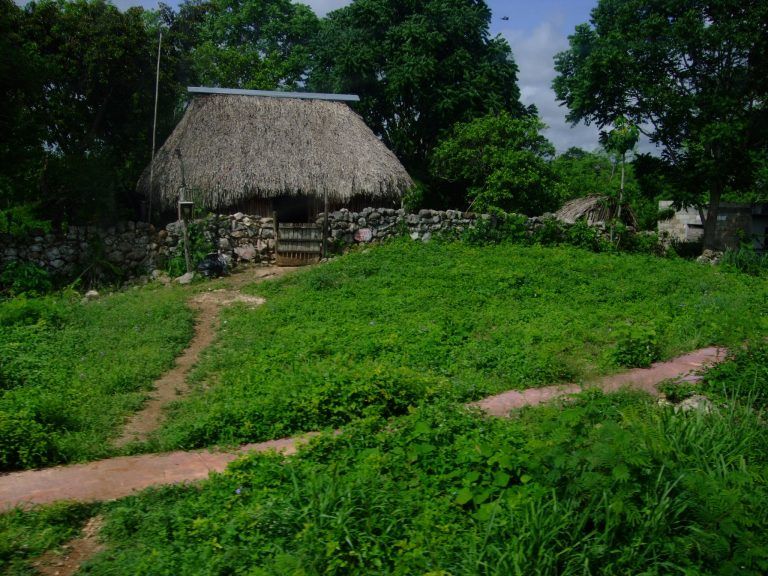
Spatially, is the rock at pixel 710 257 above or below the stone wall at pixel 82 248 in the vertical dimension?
below

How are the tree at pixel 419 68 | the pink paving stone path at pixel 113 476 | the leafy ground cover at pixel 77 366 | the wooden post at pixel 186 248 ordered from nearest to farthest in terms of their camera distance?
the pink paving stone path at pixel 113 476 → the leafy ground cover at pixel 77 366 → the wooden post at pixel 186 248 → the tree at pixel 419 68

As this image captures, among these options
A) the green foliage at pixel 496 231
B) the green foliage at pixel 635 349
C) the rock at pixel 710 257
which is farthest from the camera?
the rock at pixel 710 257

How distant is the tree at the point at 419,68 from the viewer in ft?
68.0

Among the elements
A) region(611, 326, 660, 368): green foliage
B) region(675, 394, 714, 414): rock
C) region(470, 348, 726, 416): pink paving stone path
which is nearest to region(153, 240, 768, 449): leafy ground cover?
region(611, 326, 660, 368): green foliage

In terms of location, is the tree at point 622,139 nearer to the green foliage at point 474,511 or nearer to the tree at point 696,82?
the tree at point 696,82

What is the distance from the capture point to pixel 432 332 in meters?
8.39

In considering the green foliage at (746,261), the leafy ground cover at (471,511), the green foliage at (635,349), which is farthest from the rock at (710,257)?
the leafy ground cover at (471,511)

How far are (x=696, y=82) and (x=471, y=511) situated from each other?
17556mm

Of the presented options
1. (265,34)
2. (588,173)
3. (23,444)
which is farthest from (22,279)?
(588,173)

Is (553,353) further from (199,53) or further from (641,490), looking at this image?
(199,53)

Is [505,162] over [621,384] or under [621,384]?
over

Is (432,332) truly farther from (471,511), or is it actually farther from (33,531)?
(33,531)

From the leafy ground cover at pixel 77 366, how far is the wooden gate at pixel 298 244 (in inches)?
130

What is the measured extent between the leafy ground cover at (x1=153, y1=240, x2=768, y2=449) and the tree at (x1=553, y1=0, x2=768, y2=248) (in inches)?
202
